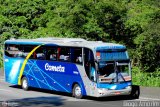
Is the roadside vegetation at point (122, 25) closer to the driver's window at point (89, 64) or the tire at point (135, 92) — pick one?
the tire at point (135, 92)

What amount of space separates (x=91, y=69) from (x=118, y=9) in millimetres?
9883

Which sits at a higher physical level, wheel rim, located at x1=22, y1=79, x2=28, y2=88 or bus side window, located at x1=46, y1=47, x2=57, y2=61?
bus side window, located at x1=46, y1=47, x2=57, y2=61

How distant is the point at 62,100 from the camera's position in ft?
72.8

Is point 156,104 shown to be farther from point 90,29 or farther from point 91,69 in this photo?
point 90,29

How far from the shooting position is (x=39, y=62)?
25891 millimetres

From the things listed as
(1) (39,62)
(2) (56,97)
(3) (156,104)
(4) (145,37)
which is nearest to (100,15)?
(4) (145,37)

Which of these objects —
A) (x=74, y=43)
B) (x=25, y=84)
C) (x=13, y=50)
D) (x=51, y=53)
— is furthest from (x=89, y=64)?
(x=13, y=50)

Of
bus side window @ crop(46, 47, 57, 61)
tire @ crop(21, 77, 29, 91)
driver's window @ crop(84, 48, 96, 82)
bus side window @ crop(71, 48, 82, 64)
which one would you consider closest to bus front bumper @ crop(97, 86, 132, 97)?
driver's window @ crop(84, 48, 96, 82)

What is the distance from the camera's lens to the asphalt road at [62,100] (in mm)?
20219

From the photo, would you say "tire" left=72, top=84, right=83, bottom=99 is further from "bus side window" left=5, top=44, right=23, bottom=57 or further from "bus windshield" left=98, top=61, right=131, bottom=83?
"bus side window" left=5, top=44, right=23, bottom=57

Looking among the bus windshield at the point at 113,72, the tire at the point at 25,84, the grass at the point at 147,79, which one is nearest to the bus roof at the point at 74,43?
the bus windshield at the point at 113,72

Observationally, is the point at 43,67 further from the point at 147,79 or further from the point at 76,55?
the point at 147,79

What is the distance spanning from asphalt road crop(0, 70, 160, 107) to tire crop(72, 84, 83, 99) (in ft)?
0.88

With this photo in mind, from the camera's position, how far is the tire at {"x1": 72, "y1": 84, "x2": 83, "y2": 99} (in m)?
22.9
